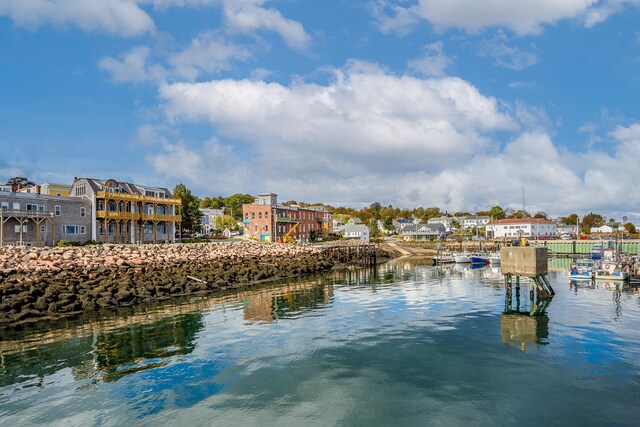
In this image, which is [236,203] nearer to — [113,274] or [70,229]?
[70,229]

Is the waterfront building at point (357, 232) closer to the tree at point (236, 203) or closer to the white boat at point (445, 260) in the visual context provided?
the white boat at point (445, 260)

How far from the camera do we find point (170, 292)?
37188mm

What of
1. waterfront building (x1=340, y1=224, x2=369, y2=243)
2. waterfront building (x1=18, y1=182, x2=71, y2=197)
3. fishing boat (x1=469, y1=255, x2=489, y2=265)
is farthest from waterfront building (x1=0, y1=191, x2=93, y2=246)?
waterfront building (x1=340, y1=224, x2=369, y2=243)

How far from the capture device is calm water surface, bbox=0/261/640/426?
551 inches

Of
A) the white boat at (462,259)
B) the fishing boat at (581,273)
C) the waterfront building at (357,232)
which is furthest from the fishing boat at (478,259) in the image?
the waterfront building at (357,232)

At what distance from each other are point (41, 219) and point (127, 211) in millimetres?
12578

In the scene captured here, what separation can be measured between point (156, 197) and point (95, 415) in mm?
59051

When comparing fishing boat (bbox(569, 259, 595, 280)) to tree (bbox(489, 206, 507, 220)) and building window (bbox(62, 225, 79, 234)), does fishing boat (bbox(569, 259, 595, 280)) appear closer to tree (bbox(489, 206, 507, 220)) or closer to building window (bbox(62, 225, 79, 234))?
building window (bbox(62, 225, 79, 234))

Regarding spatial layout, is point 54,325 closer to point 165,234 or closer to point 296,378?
point 296,378

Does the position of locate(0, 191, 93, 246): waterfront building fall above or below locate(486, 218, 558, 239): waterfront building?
above

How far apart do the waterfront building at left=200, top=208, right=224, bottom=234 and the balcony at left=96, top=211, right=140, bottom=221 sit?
83469 mm

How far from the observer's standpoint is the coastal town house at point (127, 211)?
202 feet

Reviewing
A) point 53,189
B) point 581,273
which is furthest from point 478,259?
point 53,189

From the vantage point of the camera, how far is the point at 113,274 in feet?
127
